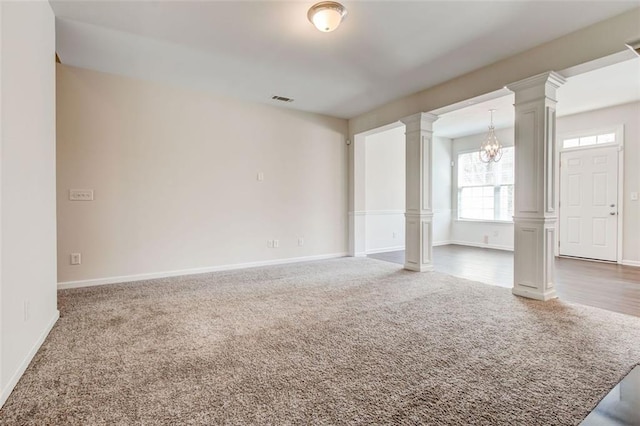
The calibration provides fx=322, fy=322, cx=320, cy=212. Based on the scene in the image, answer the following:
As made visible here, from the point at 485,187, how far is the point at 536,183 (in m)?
4.32

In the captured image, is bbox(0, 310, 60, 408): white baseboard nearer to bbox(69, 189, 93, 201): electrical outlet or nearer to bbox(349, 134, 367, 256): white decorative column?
bbox(69, 189, 93, 201): electrical outlet

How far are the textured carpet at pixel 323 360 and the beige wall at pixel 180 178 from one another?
0.95m

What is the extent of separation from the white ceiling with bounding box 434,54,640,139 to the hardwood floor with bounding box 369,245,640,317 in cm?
233

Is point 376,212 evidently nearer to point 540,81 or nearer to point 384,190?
point 384,190

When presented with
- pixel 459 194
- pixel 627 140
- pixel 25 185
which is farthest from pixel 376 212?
pixel 25 185

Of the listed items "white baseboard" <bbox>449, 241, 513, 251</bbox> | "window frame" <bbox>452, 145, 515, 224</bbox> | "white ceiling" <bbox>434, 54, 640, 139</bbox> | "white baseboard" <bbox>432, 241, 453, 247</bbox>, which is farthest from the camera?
Answer: "white baseboard" <bbox>432, 241, 453, 247</bbox>

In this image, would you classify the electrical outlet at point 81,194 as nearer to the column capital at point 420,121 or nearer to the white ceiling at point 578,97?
the column capital at point 420,121

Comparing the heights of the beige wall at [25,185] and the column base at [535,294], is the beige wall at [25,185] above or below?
above

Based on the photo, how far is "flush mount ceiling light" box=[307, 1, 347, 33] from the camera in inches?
99.3

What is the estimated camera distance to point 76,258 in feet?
12.5

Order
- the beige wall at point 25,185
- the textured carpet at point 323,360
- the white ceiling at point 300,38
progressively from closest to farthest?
the textured carpet at point 323,360 < the beige wall at point 25,185 < the white ceiling at point 300,38

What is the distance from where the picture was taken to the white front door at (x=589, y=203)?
5379 mm

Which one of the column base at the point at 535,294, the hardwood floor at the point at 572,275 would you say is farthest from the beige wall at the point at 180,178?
the column base at the point at 535,294

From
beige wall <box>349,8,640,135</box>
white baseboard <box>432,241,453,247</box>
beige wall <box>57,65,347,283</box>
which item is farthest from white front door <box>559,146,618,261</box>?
beige wall <box>57,65,347,283</box>
